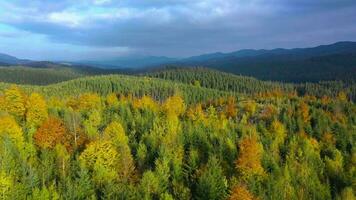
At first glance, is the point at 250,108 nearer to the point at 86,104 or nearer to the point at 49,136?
the point at 86,104

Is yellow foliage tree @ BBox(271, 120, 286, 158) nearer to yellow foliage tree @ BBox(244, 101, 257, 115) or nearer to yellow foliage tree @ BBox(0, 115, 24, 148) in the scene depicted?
yellow foliage tree @ BBox(244, 101, 257, 115)

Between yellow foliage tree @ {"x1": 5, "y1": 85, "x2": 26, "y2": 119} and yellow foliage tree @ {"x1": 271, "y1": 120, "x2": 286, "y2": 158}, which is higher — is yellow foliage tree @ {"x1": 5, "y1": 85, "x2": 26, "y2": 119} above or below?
above

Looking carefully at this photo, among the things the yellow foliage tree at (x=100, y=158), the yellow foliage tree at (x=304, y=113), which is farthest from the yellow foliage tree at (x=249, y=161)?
the yellow foliage tree at (x=304, y=113)

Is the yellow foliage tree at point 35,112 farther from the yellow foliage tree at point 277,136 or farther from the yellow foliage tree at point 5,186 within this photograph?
the yellow foliage tree at point 277,136

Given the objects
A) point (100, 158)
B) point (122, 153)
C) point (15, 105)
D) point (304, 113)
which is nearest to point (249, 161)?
point (122, 153)

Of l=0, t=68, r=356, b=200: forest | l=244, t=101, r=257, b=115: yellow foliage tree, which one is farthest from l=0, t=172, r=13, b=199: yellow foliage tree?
l=244, t=101, r=257, b=115: yellow foliage tree

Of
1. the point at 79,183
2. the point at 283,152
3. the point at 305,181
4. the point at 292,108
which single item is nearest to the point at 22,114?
the point at 79,183

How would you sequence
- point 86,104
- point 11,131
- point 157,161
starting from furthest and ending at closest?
point 86,104 < point 11,131 < point 157,161

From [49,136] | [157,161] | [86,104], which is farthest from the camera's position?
[86,104]

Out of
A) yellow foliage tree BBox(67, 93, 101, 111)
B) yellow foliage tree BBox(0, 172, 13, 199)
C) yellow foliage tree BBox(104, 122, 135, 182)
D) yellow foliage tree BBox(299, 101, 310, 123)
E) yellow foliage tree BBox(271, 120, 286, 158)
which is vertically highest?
yellow foliage tree BBox(0, 172, 13, 199)
